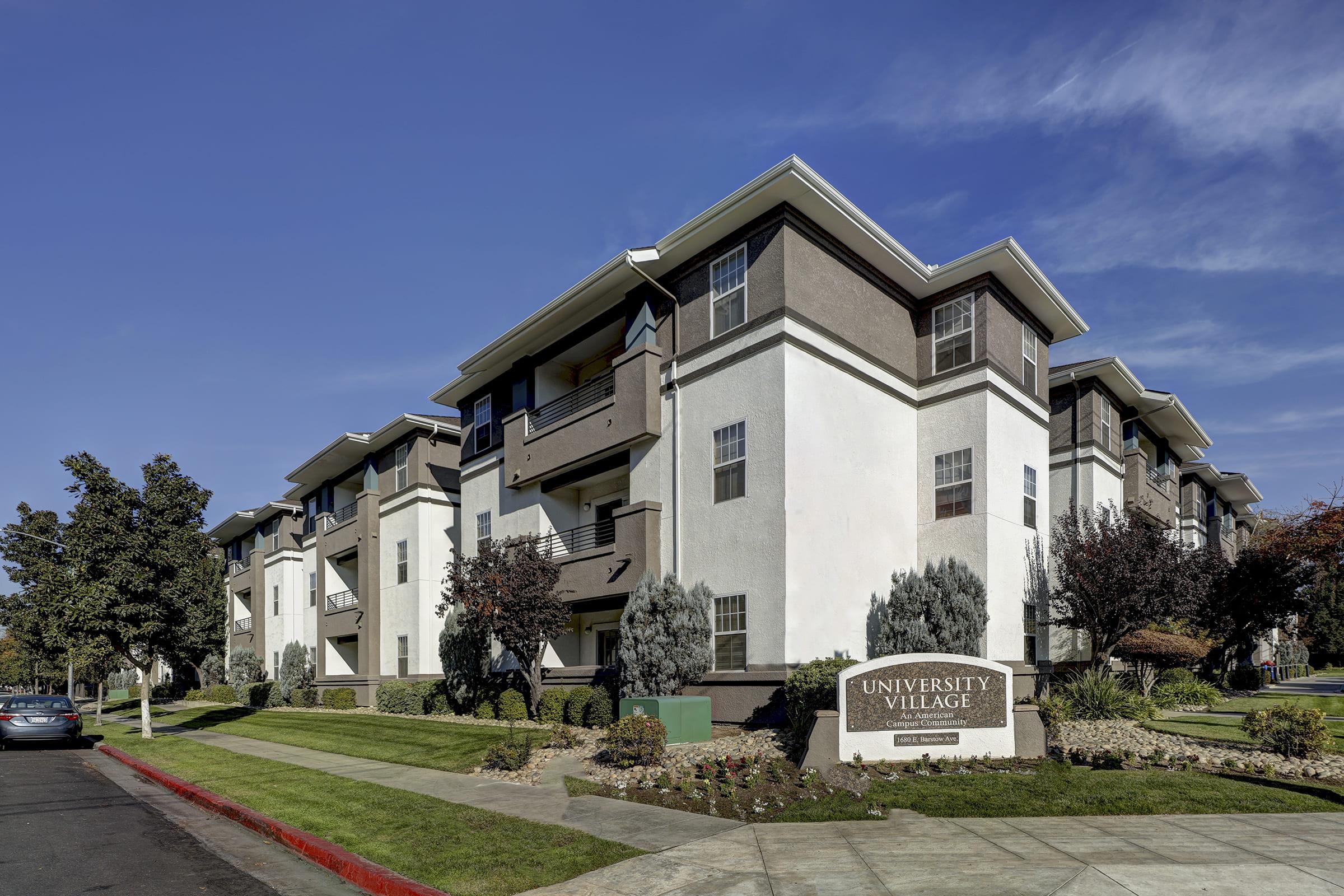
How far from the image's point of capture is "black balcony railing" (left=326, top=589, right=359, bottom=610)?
3900cm

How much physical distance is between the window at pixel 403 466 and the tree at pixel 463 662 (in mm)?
8198

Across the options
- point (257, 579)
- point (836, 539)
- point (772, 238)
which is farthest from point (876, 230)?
point (257, 579)

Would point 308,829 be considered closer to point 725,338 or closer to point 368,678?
point 725,338

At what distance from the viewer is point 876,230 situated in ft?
66.2

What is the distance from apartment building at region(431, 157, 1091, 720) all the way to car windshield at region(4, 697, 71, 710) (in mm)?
13479

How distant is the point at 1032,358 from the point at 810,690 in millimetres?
13110

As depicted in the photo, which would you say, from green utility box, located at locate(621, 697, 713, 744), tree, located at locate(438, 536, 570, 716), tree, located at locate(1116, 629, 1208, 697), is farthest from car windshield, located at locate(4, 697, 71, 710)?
tree, located at locate(1116, 629, 1208, 697)

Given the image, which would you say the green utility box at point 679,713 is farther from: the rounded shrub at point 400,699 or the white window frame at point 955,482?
the rounded shrub at point 400,699

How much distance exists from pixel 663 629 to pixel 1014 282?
40.3 feet

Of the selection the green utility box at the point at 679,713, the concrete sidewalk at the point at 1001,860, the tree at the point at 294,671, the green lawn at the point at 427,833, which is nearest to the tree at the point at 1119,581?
the green utility box at the point at 679,713

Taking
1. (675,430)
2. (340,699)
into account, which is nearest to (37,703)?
(340,699)

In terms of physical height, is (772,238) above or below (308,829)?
above

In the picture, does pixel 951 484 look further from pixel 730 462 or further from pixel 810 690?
pixel 810 690

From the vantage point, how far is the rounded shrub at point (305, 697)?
3684cm
